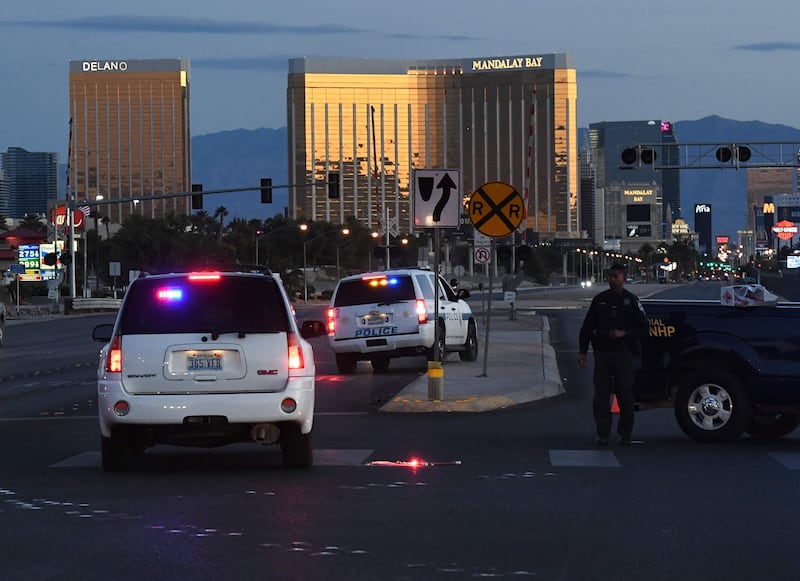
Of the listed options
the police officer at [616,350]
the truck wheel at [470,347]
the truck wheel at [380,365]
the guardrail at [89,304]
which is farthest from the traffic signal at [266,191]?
the police officer at [616,350]

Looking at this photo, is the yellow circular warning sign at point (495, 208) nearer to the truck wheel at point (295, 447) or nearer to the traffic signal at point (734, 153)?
the truck wheel at point (295, 447)

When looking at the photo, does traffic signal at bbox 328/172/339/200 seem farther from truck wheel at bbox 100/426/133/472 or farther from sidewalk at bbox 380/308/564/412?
truck wheel at bbox 100/426/133/472

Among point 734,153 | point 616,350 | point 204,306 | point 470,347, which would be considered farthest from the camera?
point 734,153

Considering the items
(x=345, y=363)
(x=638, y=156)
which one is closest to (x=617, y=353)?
(x=345, y=363)

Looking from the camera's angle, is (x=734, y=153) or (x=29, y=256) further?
(x=29, y=256)

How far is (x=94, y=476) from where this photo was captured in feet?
45.2

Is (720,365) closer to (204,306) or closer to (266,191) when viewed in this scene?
(204,306)

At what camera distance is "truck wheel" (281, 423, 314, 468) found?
547 inches

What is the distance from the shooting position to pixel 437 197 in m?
22.1

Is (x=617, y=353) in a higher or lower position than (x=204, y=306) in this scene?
lower

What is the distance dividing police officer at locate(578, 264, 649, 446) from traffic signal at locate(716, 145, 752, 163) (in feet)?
179

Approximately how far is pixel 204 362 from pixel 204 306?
570 millimetres

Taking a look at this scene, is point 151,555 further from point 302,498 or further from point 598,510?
point 598,510

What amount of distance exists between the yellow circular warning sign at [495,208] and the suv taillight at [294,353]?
10.2m
